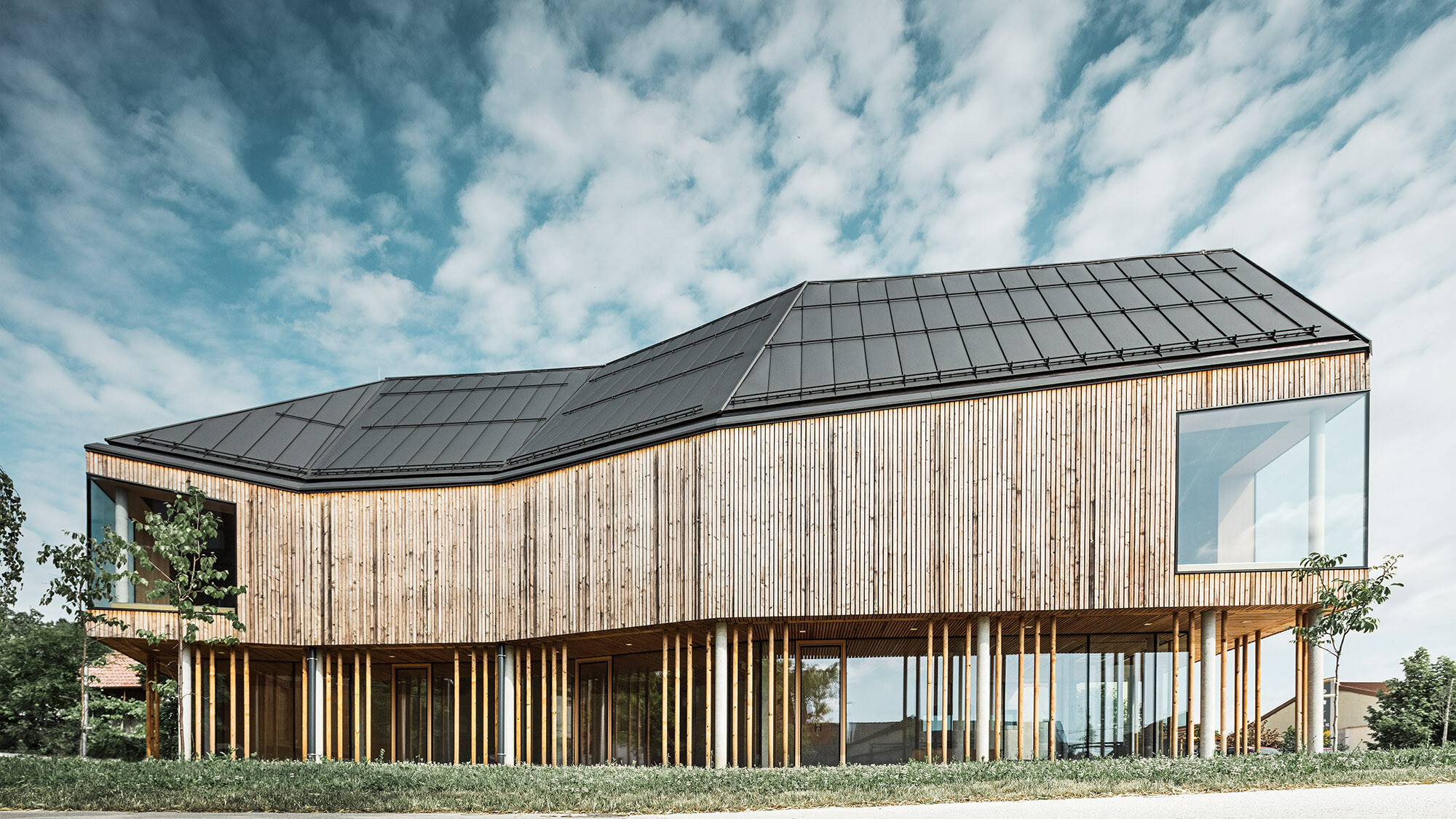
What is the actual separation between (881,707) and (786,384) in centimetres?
650

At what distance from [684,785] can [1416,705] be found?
21.4m

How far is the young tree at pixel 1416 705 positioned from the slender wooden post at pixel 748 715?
52.6ft

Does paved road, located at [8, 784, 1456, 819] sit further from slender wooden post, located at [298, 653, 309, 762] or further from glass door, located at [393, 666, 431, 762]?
glass door, located at [393, 666, 431, 762]

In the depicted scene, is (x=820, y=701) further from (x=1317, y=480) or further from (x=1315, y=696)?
(x=1317, y=480)

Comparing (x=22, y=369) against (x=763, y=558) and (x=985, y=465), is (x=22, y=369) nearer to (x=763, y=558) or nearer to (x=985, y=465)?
(x=763, y=558)

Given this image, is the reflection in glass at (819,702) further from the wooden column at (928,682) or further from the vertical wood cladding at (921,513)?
the vertical wood cladding at (921,513)

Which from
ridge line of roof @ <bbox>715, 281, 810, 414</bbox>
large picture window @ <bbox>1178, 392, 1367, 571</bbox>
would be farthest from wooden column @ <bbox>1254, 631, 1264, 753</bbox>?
ridge line of roof @ <bbox>715, 281, 810, 414</bbox>

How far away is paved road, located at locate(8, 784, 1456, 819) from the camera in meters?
9.41

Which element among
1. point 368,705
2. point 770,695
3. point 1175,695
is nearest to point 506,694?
point 368,705

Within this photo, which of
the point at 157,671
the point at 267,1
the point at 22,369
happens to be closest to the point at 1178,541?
the point at 267,1

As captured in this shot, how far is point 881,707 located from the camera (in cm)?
Result: 1792

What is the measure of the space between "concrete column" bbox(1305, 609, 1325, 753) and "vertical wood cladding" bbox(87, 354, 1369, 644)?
1.40 metres

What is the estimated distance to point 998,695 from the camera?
16.1 m

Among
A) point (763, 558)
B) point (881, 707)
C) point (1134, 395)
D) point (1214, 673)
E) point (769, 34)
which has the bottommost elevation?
point (881, 707)
